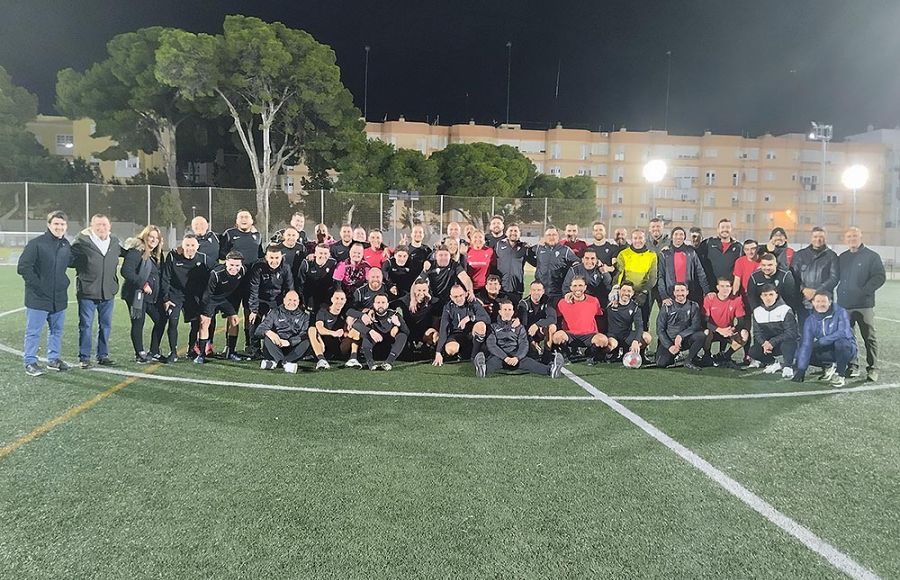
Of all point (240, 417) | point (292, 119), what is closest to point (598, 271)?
point (240, 417)

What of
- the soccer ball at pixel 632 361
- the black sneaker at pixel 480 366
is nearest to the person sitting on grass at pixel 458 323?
the black sneaker at pixel 480 366

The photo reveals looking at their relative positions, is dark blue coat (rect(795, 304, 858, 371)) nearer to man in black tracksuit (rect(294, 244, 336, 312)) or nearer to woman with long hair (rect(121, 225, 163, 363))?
man in black tracksuit (rect(294, 244, 336, 312))

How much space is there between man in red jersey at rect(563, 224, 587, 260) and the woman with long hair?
5.11 meters

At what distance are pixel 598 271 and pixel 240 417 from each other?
481cm

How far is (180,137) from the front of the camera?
3494cm

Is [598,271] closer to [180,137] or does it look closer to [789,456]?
[789,456]

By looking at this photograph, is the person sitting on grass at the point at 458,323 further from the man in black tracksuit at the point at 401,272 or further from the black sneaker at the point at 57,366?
the black sneaker at the point at 57,366

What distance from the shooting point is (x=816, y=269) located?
7227 mm

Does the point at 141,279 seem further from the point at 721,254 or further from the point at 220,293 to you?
the point at 721,254

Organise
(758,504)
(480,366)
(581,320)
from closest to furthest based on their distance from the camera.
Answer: (758,504) → (480,366) → (581,320)

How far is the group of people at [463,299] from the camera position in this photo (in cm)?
659

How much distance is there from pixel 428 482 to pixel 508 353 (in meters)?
3.41

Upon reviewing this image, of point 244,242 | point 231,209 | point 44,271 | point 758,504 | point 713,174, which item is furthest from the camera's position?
point 713,174

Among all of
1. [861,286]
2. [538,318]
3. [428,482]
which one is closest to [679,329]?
[538,318]
